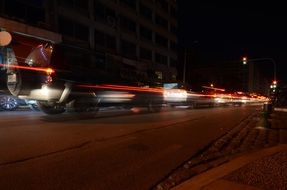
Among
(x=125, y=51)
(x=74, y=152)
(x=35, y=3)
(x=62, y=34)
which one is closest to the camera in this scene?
(x=74, y=152)

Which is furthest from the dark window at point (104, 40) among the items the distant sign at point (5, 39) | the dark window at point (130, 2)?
the distant sign at point (5, 39)

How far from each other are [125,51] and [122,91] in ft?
97.0

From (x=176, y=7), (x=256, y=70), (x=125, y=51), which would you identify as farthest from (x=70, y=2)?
(x=256, y=70)

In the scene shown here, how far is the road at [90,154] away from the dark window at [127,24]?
36527 millimetres

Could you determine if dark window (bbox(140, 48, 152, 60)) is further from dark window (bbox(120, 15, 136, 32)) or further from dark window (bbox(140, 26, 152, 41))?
dark window (bbox(120, 15, 136, 32))

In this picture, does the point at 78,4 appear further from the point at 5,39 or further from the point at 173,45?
the point at 173,45

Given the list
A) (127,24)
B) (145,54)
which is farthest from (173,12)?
Answer: (127,24)

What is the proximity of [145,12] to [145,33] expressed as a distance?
3220mm

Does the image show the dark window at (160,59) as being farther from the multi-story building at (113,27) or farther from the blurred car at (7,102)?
the blurred car at (7,102)

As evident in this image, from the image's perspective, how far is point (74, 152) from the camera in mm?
8133

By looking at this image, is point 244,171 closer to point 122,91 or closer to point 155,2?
point 122,91

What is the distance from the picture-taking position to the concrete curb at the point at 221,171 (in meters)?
5.84

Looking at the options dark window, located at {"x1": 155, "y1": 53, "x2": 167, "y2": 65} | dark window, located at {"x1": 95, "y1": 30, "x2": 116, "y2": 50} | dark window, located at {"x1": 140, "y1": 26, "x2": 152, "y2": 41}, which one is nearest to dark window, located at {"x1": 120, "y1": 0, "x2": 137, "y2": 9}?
dark window, located at {"x1": 140, "y1": 26, "x2": 152, "y2": 41}

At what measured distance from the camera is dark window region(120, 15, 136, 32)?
47938 millimetres
